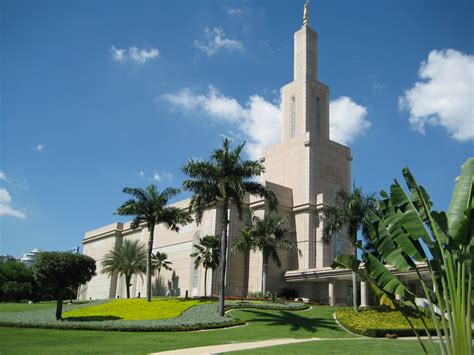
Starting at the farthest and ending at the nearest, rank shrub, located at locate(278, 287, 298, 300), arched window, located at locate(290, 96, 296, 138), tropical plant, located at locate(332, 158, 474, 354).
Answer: arched window, located at locate(290, 96, 296, 138)
shrub, located at locate(278, 287, 298, 300)
tropical plant, located at locate(332, 158, 474, 354)

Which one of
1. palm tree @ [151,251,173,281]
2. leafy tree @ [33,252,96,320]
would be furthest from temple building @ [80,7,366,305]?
leafy tree @ [33,252,96,320]

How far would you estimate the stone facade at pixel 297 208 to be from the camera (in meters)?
49.2

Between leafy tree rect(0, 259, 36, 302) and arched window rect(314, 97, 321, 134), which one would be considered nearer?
arched window rect(314, 97, 321, 134)

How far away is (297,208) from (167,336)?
31306 mm

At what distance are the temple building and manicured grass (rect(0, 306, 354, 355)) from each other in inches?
588

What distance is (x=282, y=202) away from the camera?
53.0 metres

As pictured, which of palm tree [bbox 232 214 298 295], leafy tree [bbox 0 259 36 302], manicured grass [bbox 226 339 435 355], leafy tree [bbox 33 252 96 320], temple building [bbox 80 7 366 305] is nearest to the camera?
manicured grass [bbox 226 339 435 355]

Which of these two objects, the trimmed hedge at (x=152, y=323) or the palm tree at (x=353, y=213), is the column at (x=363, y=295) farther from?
the trimmed hedge at (x=152, y=323)

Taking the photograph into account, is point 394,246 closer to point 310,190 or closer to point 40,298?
point 310,190

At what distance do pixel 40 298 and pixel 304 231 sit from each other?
42.6 metres

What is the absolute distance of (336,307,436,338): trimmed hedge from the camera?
81.4 feet

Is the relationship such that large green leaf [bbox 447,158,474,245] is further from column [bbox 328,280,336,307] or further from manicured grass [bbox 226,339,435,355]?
column [bbox 328,280,336,307]

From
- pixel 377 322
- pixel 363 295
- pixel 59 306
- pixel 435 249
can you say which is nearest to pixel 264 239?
pixel 363 295

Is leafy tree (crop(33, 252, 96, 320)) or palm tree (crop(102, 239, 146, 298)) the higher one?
palm tree (crop(102, 239, 146, 298))
